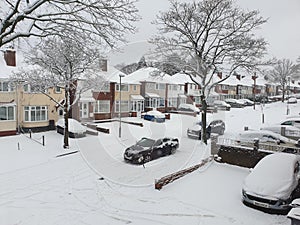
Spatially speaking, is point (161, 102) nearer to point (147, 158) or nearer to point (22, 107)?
point (22, 107)

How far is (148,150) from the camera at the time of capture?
52.1ft

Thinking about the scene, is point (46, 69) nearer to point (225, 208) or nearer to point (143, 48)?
point (143, 48)

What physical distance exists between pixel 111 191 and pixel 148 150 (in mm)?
5267

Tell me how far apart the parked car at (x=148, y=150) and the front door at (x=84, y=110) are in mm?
15281

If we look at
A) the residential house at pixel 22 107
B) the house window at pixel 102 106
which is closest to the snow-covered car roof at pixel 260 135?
the residential house at pixel 22 107

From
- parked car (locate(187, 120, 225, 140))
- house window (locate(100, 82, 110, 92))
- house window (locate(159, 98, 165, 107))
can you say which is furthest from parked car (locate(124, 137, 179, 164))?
house window (locate(159, 98, 165, 107))

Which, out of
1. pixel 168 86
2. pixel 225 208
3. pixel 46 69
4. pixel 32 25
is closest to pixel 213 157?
pixel 225 208

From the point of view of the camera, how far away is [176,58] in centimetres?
2117

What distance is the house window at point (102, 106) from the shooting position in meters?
31.2

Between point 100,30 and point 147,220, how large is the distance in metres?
6.18

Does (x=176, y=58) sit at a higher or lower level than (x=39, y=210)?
higher

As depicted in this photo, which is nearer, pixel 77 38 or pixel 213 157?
pixel 77 38

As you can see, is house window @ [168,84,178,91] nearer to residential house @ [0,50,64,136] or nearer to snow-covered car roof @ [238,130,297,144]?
residential house @ [0,50,64,136]

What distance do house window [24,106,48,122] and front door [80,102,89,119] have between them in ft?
15.6
